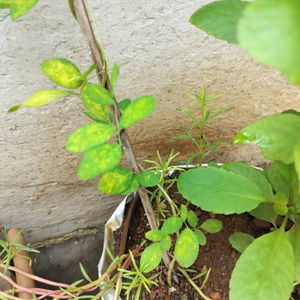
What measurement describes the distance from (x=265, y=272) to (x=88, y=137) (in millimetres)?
317

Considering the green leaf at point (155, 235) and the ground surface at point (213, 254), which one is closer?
the green leaf at point (155, 235)

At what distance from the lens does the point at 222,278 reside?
2.57 ft

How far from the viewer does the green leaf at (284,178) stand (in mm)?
677

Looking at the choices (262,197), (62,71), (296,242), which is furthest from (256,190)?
(62,71)

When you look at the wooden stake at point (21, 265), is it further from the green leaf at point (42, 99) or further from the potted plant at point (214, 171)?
the green leaf at point (42, 99)

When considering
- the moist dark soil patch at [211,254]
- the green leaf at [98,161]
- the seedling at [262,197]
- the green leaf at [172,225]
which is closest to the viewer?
the green leaf at [98,161]

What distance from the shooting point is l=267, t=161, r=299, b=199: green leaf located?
2.22ft

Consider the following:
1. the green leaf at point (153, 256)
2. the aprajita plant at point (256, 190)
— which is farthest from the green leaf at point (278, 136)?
the green leaf at point (153, 256)

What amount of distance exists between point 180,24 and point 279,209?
0.37 m

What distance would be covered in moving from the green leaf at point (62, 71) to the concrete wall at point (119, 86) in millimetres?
251

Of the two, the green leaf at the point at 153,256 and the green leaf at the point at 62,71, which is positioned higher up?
the green leaf at the point at 62,71

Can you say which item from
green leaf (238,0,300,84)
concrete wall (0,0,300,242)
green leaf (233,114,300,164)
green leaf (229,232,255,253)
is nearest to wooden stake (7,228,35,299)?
concrete wall (0,0,300,242)

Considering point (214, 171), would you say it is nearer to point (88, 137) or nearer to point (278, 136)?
point (278, 136)

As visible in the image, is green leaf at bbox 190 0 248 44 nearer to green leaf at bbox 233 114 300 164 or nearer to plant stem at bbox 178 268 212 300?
green leaf at bbox 233 114 300 164
